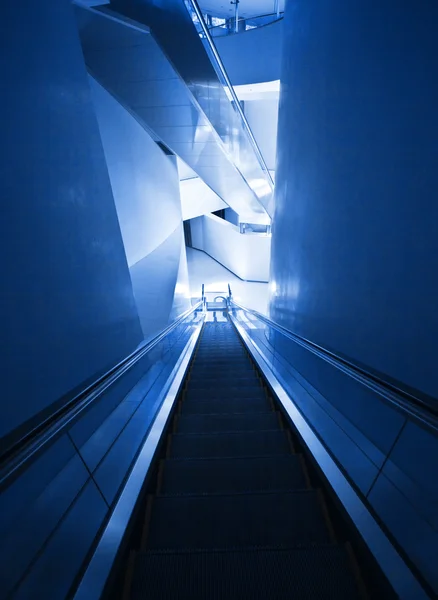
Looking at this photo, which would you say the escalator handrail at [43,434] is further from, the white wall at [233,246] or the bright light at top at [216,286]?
the bright light at top at [216,286]

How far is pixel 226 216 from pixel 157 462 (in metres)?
23.8

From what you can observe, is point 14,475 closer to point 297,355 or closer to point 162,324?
point 297,355

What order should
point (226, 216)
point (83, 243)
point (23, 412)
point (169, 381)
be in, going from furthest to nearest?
1. point (226, 216)
2. point (169, 381)
3. point (83, 243)
4. point (23, 412)

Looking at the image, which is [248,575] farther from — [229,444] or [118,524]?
[229,444]

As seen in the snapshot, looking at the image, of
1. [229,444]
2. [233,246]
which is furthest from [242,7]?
[229,444]

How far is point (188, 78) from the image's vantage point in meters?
5.73

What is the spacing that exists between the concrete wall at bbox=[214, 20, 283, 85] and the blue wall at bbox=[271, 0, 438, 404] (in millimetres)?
5135

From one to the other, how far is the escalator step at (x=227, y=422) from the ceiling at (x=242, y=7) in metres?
12.1

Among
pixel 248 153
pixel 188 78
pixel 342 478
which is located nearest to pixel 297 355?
pixel 342 478

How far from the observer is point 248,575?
4.62 feet

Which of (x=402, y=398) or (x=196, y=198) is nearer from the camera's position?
(x=402, y=398)

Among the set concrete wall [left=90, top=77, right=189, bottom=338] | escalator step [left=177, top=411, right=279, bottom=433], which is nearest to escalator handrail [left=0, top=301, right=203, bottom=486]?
escalator step [left=177, top=411, right=279, bottom=433]

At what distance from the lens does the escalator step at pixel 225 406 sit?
3.30m

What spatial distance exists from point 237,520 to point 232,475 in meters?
0.39
